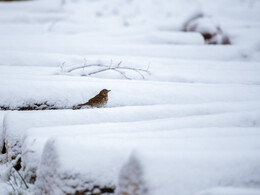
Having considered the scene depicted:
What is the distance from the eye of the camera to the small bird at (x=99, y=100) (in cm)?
142

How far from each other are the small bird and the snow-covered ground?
0.04 metres

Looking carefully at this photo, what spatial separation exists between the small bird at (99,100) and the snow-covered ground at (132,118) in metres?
0.04

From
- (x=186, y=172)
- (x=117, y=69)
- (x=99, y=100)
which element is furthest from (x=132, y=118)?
(x=117, y=69)

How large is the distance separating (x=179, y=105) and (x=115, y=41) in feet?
4.84

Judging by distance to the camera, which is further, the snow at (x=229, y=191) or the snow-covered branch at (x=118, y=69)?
the snow-covered branch at (x=118, y=69)

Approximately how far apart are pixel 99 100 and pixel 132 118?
0.83ft

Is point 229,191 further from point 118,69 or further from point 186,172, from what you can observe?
point 118,69

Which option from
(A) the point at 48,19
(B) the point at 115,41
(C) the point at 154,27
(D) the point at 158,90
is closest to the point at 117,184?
(D) the point at 158,90

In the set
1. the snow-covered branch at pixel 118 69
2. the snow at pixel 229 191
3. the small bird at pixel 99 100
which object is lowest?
the snow at pixel 229 191

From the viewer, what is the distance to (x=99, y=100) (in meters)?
1.43

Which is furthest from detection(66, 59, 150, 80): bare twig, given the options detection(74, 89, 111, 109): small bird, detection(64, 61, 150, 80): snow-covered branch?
detection(74, 89, 111, 109): small bird

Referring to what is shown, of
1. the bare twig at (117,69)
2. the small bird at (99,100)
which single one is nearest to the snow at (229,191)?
the small bird at (99,100)

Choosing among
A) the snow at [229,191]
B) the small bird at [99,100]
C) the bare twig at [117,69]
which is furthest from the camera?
the bare twig at [117,69]

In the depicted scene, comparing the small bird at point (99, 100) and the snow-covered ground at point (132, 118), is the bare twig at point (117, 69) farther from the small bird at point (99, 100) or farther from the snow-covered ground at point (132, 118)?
the small bird at point (99, 100)
